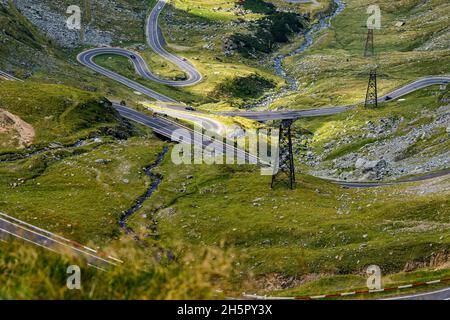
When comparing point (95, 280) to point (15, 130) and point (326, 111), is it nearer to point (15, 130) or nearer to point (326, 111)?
point (15, 130)

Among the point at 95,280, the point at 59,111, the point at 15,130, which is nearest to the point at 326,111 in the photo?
the point at 59,111

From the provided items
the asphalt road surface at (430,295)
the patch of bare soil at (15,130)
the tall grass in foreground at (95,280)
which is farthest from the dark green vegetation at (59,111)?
the tall grass in foreground at (95,280)

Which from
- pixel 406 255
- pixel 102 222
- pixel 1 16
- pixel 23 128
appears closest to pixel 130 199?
pixel 102 222

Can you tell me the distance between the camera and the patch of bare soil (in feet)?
354

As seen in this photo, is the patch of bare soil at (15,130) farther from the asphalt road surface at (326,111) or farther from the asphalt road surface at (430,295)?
the asphalt road surface at (430,295)

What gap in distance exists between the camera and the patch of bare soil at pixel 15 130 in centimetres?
10781

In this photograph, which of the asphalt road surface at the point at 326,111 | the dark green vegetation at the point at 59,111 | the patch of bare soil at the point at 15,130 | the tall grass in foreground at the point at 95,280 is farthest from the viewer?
the asphalt road surface at the point at 326,111

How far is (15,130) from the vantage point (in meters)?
112

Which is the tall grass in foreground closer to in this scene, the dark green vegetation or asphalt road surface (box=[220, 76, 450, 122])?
the dark green vegetation

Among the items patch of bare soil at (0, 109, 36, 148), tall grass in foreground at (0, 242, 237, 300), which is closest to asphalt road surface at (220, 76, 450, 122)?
patch of bare soil at (0, 109, 36, 148)

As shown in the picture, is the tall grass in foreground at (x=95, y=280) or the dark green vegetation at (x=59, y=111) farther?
the dark green vegetation at (x=59, y=111)

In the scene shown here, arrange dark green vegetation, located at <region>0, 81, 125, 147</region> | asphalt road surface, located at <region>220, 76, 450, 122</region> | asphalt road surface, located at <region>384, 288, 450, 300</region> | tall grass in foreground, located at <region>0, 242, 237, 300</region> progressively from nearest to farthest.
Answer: tall grass in foreground, located at <region>0, 242, 237, 300</region>, asphalt road surface, located at <region>384, 288, 450, 300</region>, dark green vegetation, located at <region>0, 81, 125, 147</region>, asphalt road surface, located at <region>220, 76, 450, 122</region>
